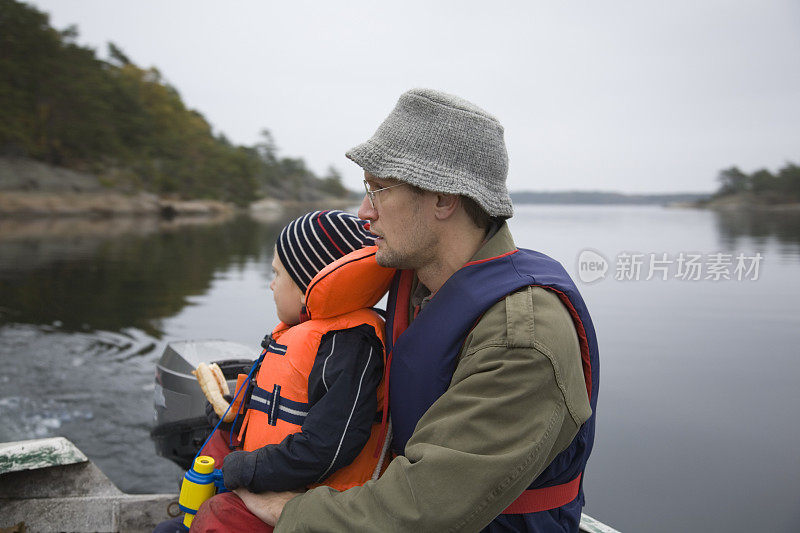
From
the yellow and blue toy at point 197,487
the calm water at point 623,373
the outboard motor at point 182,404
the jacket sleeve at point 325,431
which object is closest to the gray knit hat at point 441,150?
the jacket sleeve at point 325,431

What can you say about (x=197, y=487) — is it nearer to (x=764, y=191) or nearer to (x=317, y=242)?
(x=317, y=242)

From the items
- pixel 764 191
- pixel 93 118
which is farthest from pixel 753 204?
pixel 93 118

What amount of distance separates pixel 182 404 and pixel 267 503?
1.65 metres

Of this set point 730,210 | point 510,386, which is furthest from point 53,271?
point 730,210

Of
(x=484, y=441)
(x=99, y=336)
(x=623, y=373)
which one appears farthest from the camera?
(x=99, y=336)

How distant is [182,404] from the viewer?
120 inches

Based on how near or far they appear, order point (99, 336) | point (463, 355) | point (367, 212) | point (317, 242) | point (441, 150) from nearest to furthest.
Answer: point (463, 355), point (441, 150), point (367, 212), point (317, 242), point (99, 336)

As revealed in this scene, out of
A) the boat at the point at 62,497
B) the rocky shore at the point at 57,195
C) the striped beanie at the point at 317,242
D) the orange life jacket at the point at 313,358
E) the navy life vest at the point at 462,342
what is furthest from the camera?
the rocky shore at the point at 57,195

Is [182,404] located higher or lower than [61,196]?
higher

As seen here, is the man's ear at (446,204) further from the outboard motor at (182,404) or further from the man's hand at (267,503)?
the outboard motor at (182,404)

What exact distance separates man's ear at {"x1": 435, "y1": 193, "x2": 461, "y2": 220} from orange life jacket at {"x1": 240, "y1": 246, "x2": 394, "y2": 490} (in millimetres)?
270

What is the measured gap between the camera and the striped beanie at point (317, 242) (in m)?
1.97

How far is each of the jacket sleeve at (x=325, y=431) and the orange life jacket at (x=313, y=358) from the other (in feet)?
0.17

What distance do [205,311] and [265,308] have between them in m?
1.12
